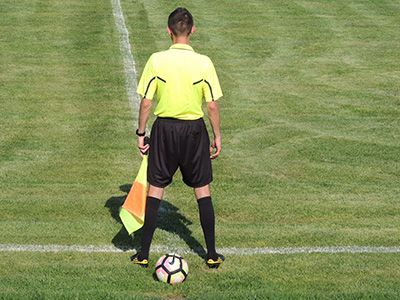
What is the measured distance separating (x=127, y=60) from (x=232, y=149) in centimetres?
613

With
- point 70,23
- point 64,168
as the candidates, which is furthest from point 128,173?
point 70,23

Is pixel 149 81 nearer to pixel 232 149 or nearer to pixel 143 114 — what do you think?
pixel 143 114

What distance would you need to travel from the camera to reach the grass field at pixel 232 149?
18.1 ft

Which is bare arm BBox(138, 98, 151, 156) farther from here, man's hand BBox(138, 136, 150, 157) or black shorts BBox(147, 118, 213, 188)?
black shorts BBox(147, 118, 213, 188)

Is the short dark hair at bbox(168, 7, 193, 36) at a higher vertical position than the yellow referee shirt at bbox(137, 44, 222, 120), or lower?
higher

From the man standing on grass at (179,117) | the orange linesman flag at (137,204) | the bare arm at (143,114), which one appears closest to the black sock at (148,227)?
the man standing on grass at (179,117)

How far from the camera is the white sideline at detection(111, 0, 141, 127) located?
12.6m

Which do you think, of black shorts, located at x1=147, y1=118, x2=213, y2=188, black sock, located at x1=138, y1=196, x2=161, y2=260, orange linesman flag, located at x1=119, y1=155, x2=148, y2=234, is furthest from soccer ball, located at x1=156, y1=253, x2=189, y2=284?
black shorts, located at x1=147, y1=118, x2=213, y2=188

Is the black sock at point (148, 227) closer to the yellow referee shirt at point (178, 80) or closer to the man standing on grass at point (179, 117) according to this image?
the man standing on grass at point (179, 117)

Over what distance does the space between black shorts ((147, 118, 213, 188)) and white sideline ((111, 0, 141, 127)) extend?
5.95 metres

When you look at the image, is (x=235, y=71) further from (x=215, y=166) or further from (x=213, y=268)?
(x=213, y=268)

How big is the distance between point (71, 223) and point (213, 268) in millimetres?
1974

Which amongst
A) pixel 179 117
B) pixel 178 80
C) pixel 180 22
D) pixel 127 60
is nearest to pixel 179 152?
pixel 179 117

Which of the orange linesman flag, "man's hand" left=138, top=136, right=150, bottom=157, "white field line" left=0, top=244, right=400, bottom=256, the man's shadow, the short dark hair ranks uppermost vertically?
the short dark hair
